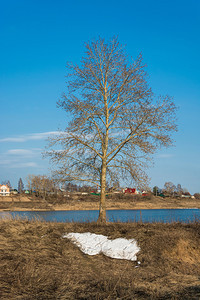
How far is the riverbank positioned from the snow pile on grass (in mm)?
54831

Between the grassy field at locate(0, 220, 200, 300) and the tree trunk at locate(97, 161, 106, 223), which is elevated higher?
the tree trunk at locate(97, 161, 106, 223)

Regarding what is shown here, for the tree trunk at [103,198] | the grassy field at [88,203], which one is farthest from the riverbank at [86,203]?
the tree trunk at [103,198]

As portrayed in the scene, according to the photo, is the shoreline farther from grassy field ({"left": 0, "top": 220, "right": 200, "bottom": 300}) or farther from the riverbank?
grassy field ({"left": 0, "top": 220, "right": 200, "bottom": 300})

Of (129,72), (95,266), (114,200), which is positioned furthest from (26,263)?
(114,200)

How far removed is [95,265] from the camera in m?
9.20

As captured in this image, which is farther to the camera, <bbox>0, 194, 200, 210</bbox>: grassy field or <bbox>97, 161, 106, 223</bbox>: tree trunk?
<bbox>0, 194, 200, 210</bbox>: grassy field

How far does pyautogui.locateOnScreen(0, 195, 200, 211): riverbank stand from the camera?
2830 inches

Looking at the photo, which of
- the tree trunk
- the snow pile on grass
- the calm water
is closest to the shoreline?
the calm water

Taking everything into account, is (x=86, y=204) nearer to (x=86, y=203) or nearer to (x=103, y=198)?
(x=86, y=203)

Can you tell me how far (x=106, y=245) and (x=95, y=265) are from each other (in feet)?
5.32

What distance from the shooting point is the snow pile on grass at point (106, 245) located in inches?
398

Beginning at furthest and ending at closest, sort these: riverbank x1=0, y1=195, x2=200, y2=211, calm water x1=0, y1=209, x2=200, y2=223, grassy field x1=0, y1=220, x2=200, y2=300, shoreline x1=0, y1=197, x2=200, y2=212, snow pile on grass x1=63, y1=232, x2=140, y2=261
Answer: riverbank x1=0, y1=195, x2=200, y2=211, shoreline x1=0, y1=197, x2=200, y2=212, calm water x1=0, y1=209, x2=200, y2=223, snow pile on grass x1=63, y1=232, x2=140, y2=261, grassy field x1=0, y1=220, x2=200, y2=300

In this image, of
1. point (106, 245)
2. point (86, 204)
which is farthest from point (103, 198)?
point (86, 204)

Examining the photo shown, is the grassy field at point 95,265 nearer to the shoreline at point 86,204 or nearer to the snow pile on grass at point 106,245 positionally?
the snow pile on grass at point 106,245
